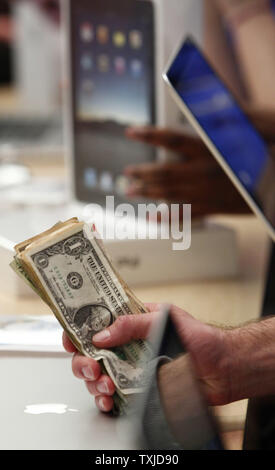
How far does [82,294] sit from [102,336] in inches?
1.3

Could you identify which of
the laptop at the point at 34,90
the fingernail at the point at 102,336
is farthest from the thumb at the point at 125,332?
the laptop at the point at 34,90

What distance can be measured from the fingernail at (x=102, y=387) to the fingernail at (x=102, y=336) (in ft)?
0.10

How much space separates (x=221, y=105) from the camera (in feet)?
2.69

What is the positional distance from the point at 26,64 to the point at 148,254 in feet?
7.38

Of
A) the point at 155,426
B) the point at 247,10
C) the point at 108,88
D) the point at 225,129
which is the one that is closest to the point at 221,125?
the point at 225,129

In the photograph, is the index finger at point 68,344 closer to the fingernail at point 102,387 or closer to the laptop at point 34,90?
the fingernail at point 102,387

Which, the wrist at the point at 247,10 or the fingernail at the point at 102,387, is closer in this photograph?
the fingernail at the point at 102,387

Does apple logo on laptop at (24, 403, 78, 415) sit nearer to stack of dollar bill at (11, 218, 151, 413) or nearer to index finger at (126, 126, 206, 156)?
stack of dollar bill at (11, 218, 151, 413)

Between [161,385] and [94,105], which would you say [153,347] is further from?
[94,105]

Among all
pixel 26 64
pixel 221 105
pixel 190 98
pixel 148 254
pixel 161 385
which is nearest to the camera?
pixel 161 385

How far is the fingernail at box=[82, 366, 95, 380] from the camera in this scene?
1.74 ft

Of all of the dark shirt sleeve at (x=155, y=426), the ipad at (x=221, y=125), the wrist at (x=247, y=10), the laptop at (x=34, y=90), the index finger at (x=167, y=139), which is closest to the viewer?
the dark shirt sleeve at (x=155, y=426)

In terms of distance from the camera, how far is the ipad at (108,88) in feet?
3.19

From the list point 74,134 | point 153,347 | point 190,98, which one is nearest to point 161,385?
point 153,347
